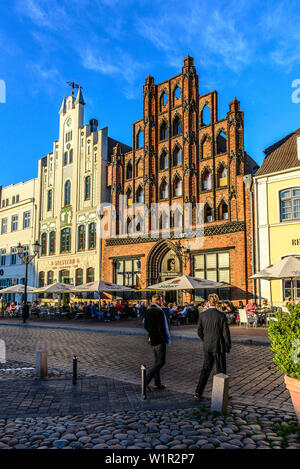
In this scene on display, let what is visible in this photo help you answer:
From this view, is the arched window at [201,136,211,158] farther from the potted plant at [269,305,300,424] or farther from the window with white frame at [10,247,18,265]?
the window with white frame at [10,247,18,265]

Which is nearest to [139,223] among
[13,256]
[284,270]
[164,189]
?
[164,189]

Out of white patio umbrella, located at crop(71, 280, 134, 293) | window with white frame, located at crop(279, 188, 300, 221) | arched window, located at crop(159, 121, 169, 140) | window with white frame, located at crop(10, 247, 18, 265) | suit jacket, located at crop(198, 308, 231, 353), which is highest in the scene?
arched window, located at crop(159, 121, 169, 140)

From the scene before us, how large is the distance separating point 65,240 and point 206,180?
53.9 ft

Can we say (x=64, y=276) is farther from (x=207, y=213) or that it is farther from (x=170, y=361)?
(x=170, y=361)

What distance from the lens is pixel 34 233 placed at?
40.3 metres

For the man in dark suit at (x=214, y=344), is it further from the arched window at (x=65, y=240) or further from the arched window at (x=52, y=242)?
the arched window at (x=52, y=242)

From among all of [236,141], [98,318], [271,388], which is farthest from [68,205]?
[271,388]

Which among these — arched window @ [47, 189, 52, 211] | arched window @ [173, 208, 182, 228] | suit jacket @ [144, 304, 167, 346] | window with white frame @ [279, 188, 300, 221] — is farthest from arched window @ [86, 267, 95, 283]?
suit jacket @ [144, 304, 167, 346]

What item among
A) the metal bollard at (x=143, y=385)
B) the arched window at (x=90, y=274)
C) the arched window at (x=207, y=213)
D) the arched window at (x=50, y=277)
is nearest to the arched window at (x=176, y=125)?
the arched window at (x=207, y=213)

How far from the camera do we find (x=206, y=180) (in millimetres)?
26797

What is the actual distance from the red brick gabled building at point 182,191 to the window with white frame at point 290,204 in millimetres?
2035

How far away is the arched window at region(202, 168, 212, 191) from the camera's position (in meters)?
26.3

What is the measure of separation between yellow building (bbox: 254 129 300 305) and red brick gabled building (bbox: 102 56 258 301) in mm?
786
